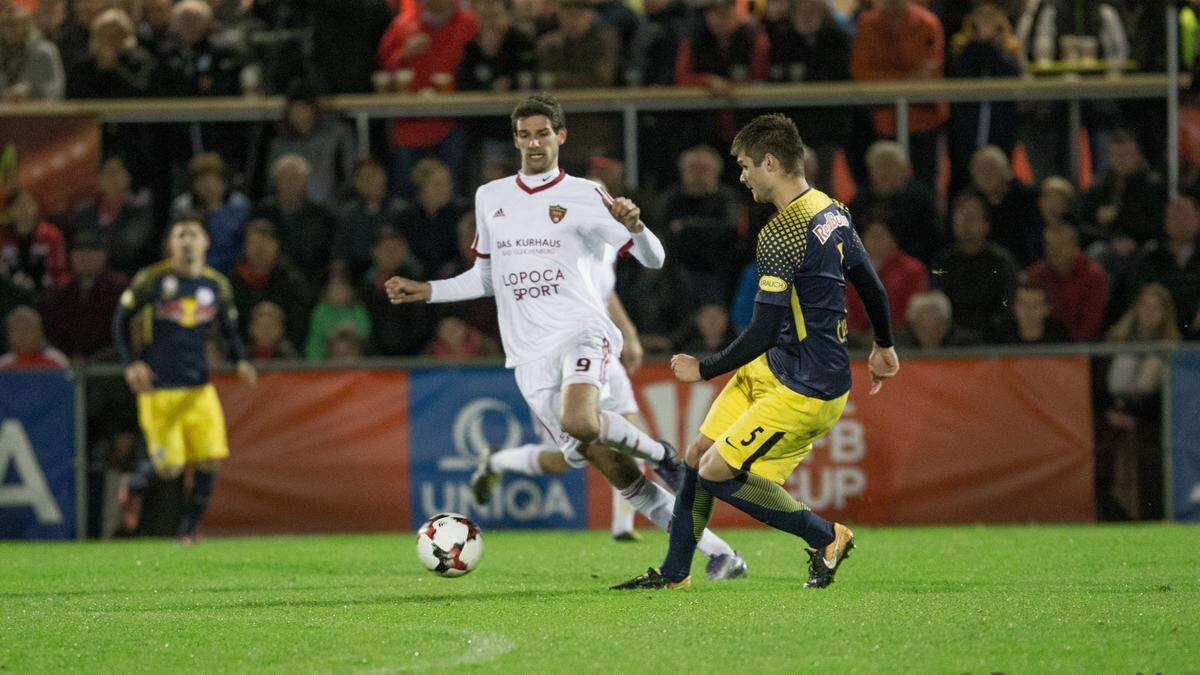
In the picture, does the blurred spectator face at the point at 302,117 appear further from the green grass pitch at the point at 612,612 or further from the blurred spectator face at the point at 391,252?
the green grass pitch at the point at 612,612

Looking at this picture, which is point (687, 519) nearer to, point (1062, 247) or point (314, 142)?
point (1062, 247)

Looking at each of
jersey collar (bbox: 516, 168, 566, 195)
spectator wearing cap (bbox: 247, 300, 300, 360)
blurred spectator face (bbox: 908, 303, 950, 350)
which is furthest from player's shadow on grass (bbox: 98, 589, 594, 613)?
spectator wearing cap (bbox: 247, 300, 300, 360)

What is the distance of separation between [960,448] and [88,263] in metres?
7.31

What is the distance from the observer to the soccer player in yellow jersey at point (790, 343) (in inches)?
312

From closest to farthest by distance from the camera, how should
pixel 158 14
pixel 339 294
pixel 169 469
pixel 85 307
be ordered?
pixel 169 469 → pixel 339 294 → pixel 85 307 → pixel 158 14

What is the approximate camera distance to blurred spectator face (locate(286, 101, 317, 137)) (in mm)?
15680

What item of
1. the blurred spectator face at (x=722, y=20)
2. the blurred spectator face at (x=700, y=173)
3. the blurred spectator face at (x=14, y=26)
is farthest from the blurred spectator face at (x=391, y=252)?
the blurred spectator face at (x=14, y=26)

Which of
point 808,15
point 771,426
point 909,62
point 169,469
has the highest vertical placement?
point 808,15

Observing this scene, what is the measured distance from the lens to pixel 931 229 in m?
14.8

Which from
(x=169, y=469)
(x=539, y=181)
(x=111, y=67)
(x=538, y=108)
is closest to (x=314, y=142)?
(x=111, y=67)

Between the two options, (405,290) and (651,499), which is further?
(651,499)

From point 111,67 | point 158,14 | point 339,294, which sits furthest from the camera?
point 158,14

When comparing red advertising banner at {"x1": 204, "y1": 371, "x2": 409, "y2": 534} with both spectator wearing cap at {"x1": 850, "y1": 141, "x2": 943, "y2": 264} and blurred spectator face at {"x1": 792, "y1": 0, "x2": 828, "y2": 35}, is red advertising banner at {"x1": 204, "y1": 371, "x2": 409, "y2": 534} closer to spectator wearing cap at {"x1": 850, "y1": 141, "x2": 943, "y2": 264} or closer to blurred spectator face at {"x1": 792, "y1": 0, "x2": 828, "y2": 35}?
spectator wearing cap at {"x1": 850, "y1": 141, "x2": 943, "y2": 264}

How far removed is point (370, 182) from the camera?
606 inches
